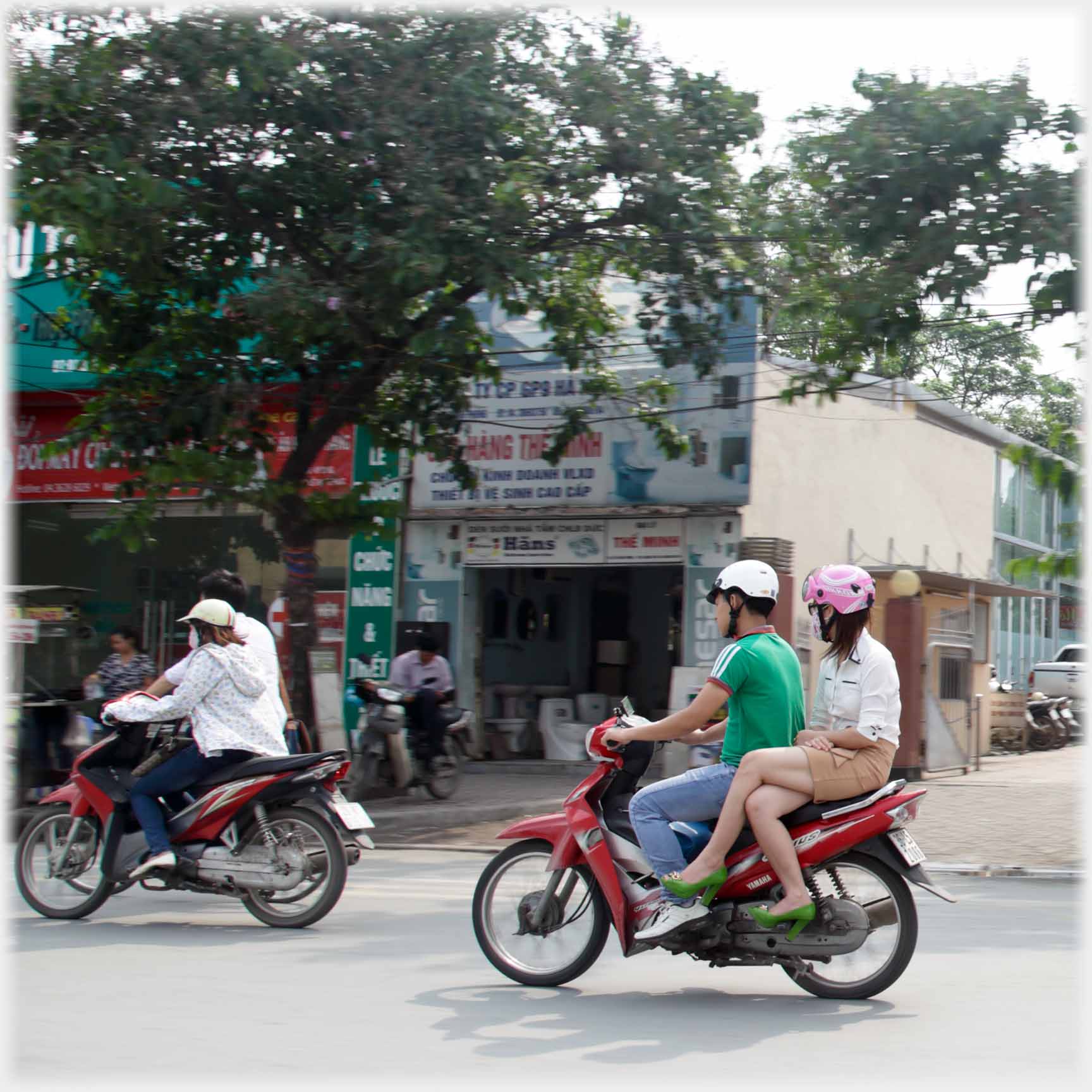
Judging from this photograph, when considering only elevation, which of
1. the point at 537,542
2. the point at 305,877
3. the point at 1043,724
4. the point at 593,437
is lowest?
the point at 1043,724

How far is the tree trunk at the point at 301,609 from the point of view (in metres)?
14.0

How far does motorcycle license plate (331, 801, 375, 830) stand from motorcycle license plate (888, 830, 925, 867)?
113 inches

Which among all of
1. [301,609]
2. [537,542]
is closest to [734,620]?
[301,609]

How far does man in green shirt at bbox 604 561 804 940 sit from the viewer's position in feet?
18.6

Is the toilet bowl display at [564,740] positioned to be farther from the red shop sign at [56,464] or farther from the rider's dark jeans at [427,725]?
the red shop sign at [56,464]

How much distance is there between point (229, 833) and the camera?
7.58 metres

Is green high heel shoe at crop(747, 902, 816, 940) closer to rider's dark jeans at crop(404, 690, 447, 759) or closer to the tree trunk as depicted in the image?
the tree trunk

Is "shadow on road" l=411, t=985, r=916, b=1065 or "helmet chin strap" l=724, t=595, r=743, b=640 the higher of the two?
"helmet chin strap" l=724, t=595, r=743, b=640

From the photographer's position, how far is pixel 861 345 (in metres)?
11.7

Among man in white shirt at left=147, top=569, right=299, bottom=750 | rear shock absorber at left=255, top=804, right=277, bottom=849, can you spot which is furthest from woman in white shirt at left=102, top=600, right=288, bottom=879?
rear shock absorber at left=255, top=804, right=277, bottom=849

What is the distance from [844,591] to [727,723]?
0.70 meters

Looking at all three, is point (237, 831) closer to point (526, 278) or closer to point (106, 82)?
point (526, 278)

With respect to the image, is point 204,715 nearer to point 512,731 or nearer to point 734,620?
point 734,620

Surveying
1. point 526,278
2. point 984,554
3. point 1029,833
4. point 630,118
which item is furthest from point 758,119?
point 984,554
